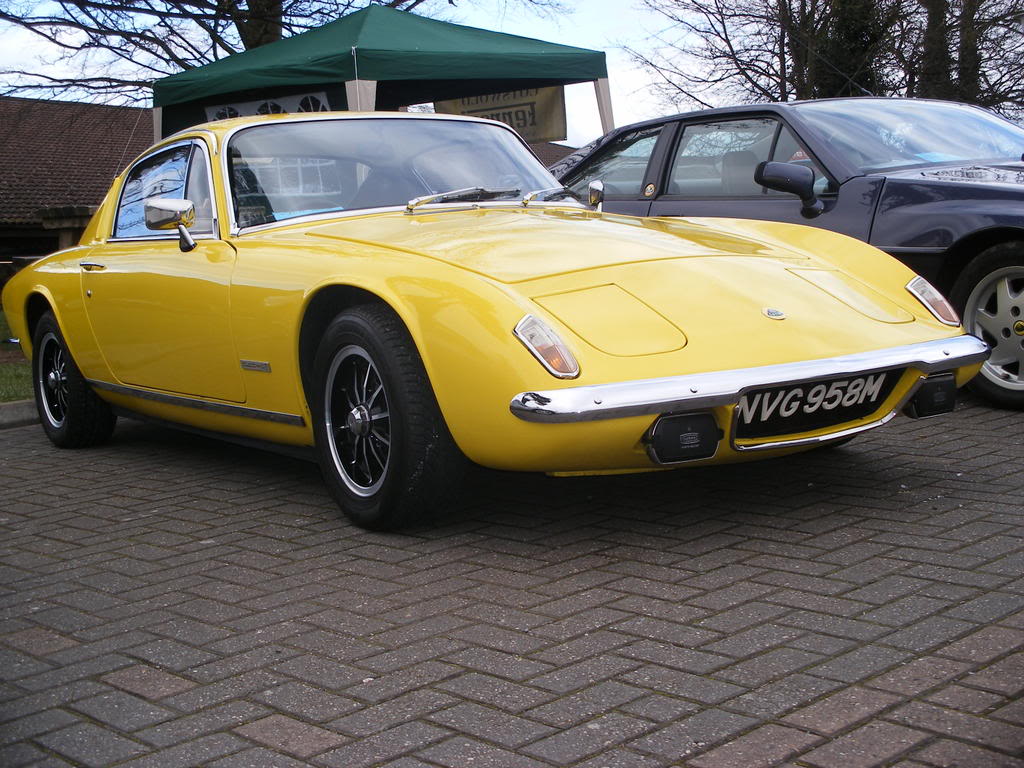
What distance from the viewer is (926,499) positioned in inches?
163

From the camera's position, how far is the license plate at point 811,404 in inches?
143

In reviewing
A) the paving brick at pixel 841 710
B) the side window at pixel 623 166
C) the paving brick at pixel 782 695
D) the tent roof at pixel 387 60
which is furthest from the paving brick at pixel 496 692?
the tent roof at pixel 387 60

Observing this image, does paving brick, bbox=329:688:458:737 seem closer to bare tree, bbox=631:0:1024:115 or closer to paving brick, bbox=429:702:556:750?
paving brick, bbox=429:702:556:750

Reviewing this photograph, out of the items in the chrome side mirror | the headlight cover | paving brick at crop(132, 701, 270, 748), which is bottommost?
paving brick at crop(132, 701, 270, 748)

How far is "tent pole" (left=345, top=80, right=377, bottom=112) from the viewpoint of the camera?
410 inches

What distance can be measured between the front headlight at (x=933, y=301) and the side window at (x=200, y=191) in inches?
106

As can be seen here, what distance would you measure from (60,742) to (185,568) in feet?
4.33

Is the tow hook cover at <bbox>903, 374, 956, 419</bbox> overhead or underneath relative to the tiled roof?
underneath

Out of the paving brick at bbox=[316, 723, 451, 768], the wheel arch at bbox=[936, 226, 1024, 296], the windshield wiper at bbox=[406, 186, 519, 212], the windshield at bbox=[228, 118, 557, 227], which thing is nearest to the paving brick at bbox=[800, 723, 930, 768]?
the paving brick at bbox=[316, 723, 451, 768]

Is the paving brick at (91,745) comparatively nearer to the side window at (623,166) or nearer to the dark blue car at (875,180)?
the dark blue car at (875,180)

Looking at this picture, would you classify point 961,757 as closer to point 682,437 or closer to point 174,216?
point 682,437

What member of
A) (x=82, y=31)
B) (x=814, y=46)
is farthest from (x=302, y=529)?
(x=814, y=46)

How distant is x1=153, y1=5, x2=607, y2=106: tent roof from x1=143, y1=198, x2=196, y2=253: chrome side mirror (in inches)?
227

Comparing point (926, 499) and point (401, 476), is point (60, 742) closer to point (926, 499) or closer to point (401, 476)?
point (401, 476)
